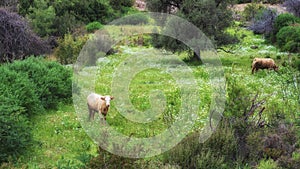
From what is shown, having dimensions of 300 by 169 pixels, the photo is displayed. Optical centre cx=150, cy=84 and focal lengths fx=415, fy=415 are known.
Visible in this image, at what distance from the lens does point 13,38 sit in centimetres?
2483

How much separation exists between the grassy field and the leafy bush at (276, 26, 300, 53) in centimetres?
143

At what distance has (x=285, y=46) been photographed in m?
28.1

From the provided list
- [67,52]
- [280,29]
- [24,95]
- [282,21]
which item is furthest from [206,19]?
[24,95]

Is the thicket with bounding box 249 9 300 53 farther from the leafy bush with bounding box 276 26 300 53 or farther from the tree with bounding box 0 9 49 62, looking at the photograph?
the tree with bounding box 0 9 49 62

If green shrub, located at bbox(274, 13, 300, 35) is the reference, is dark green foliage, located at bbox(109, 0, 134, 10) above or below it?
above

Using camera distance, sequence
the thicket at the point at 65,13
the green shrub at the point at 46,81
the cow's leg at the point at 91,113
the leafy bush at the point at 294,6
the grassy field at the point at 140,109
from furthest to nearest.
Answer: the leafy bush at the point at 294,6 < the thicket at the point at 65,13 < the green shrub at the point at 46,81 < the cow's leg at the point at 91,113 < the grassy field at the point at 140,109

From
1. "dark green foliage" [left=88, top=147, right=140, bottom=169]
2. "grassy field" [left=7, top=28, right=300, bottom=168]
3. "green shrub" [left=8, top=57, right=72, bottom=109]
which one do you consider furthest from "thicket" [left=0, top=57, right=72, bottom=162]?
"dark green foliage" [left=88, top=147, right=140, bottom=169]

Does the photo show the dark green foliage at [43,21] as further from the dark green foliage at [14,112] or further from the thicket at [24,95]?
the dark green foliage at [14,112]

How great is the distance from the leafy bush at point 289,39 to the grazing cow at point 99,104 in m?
17.8

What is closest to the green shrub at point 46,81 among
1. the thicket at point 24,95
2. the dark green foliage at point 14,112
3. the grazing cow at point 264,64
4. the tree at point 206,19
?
the thicket at point 24,95

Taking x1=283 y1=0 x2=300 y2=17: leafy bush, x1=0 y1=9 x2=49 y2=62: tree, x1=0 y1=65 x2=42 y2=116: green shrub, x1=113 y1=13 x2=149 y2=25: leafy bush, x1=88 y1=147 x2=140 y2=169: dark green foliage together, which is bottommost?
x1=88 y1=147 x2=140 y2=169: dark green foliage

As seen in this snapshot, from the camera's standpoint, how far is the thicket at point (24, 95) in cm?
1083

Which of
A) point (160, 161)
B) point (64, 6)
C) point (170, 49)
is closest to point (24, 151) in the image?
point (160, 161)

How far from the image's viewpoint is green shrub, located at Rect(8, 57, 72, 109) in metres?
15.6
